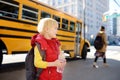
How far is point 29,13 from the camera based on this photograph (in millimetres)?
9492

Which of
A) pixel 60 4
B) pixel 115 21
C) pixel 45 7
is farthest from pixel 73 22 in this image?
pixel 115 21

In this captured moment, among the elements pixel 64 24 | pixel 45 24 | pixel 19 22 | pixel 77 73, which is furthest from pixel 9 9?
pixel 45 24

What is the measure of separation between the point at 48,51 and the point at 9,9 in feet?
20.1

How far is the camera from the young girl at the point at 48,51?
2566 mm

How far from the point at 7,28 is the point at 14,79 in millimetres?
1799

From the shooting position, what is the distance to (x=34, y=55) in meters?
2.61

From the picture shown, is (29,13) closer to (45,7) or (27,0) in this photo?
(27,0)

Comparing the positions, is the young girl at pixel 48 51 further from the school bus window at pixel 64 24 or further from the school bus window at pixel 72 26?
the school bus window at pixel 72 26

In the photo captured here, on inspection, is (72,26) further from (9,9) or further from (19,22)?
(9,9)

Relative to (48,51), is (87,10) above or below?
above

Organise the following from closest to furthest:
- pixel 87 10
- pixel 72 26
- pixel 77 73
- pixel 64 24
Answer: pixel 77 73
pixel 64 24
pixel 72 26
pixel 87 10

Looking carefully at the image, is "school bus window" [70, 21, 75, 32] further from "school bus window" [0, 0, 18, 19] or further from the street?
"school bus window" [0, 0, 18, 19]

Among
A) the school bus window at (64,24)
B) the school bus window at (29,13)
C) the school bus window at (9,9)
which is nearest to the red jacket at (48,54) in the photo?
the school bus window at (9,9)

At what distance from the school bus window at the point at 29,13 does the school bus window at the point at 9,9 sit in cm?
47
